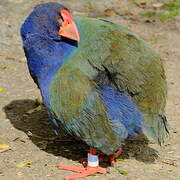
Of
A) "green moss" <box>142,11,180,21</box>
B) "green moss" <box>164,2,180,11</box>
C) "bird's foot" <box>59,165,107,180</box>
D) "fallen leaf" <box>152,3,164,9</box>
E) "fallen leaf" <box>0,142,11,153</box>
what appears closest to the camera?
"bird's foot" <box>59,165,107,180</box>

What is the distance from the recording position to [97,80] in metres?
4.07

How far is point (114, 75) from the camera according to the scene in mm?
4047

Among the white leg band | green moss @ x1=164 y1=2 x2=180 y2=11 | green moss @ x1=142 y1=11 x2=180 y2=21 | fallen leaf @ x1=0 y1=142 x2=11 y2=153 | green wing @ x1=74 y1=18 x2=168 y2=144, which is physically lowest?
green moss @ x1=142 y1=11 x2=180 y2=21

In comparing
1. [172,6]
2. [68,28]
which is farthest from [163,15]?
[68,28]

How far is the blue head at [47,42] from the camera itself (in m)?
4.17

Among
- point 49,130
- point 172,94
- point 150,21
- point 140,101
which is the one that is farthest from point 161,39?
point 140,101

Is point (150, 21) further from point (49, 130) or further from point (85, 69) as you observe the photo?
point (85, 69)

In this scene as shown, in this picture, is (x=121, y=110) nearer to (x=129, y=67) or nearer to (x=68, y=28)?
(x=129, y=67)

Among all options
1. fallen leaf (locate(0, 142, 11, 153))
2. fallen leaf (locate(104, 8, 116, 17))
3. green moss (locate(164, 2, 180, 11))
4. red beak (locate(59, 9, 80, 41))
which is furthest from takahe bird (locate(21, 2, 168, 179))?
green moss (locate(164, 2, 180, 11))

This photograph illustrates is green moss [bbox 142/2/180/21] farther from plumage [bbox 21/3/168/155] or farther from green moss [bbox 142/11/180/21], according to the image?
plumage [bbox 21/3/168/155]

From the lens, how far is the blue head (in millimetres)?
4168

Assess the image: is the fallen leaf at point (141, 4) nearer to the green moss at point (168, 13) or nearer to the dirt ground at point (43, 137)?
the green moss at point (168, 13)

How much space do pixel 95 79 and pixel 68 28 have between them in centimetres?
47

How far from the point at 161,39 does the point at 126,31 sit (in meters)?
3.41
